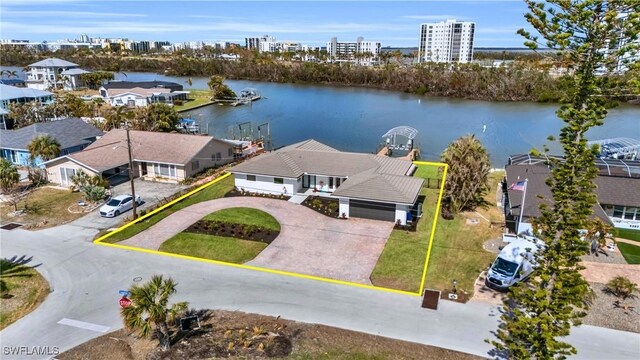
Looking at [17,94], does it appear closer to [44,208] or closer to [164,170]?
[164,170]

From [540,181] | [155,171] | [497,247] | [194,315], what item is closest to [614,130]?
[540,181]

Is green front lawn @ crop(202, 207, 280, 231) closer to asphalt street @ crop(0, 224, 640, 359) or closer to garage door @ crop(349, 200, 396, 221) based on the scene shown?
garage door @ crop(349, 200, 396, 221)

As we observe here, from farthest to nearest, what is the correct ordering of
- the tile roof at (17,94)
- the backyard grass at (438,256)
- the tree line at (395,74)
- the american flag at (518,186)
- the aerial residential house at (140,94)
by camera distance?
the tree line at (395,74), the aerial residential house at (140,94), the tile roof at (17,94), the american flag at (518,186), the backyard grass at (438,256)

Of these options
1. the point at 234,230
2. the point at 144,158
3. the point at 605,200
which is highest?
the point at 144,158

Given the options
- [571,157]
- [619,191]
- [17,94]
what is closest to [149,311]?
[571,157]

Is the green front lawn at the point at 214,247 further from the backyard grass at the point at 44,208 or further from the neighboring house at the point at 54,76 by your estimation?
the neighboring house at the point at 54,76

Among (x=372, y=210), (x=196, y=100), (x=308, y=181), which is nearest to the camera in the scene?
(x=372, y=210)

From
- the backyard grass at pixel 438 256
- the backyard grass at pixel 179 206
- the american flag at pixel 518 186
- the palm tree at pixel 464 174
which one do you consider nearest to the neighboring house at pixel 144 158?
the backyard grass at pixel 179 206
